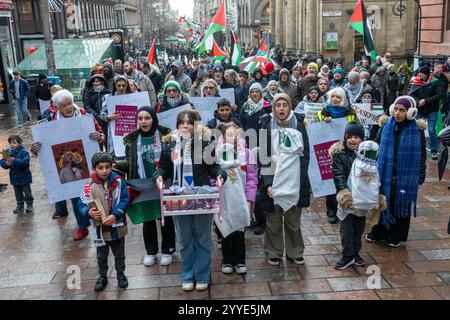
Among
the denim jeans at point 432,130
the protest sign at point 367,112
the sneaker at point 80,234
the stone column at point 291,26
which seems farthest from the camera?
the stone column at point 291,26

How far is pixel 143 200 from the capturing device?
5.64m

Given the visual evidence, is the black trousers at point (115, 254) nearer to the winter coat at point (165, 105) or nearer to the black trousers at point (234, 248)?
the black trousers at point (234, 248)

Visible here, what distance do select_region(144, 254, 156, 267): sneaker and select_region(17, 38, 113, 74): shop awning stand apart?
18.6 meters

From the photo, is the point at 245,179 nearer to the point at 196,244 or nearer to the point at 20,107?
the point at 196,244

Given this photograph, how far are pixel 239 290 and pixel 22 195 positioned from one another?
4618 millimetres

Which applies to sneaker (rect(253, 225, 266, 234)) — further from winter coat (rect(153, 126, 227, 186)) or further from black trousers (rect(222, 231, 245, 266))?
winter coat (rect(153, 126, 227, 186))

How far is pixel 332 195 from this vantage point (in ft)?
24.2

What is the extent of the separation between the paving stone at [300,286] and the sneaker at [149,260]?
144cm

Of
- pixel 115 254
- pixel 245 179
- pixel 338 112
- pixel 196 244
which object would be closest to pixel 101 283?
pixel 115 254

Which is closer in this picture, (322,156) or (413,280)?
(413,280)

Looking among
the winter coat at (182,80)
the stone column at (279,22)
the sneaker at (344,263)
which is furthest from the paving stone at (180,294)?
the stone column at (279,22)

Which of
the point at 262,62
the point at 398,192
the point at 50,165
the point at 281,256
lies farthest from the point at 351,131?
the point at 262,62

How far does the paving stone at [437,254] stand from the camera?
6.00 metres
